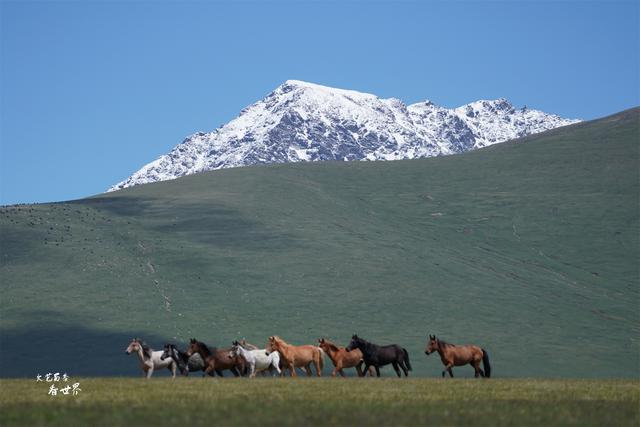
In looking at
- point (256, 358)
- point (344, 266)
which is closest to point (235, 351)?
point (256, 358)

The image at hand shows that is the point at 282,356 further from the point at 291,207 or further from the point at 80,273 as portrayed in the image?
the point at 291,207

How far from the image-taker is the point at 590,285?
130125mm

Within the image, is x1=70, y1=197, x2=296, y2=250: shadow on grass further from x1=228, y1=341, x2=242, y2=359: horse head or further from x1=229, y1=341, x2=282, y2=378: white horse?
x1=228, y1=341, x2=242, y2=359: horse head

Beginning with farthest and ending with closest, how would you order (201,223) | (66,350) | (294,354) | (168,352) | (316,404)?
(201,223) < (66,350) < (294,354) < (168,352) < (316,404)

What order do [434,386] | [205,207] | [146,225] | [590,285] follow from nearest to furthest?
[434,386] → [590,285] → [146,225] → [205,207]

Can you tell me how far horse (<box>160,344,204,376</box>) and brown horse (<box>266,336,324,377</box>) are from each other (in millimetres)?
3572

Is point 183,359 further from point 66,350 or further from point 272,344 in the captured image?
point 66,350

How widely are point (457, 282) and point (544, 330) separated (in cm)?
1711

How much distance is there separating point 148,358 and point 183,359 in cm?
164

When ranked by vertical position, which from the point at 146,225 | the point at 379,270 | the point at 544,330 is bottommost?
the point at 544,330

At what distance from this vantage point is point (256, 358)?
4609cm

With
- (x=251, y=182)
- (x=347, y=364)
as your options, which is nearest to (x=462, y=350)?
(x=347, y=364)

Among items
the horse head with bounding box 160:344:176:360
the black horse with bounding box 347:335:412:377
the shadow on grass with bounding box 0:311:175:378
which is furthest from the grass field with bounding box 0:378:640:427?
the shadow on grass with bounding box 0:311:175:378

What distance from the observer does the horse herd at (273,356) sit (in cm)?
4581
